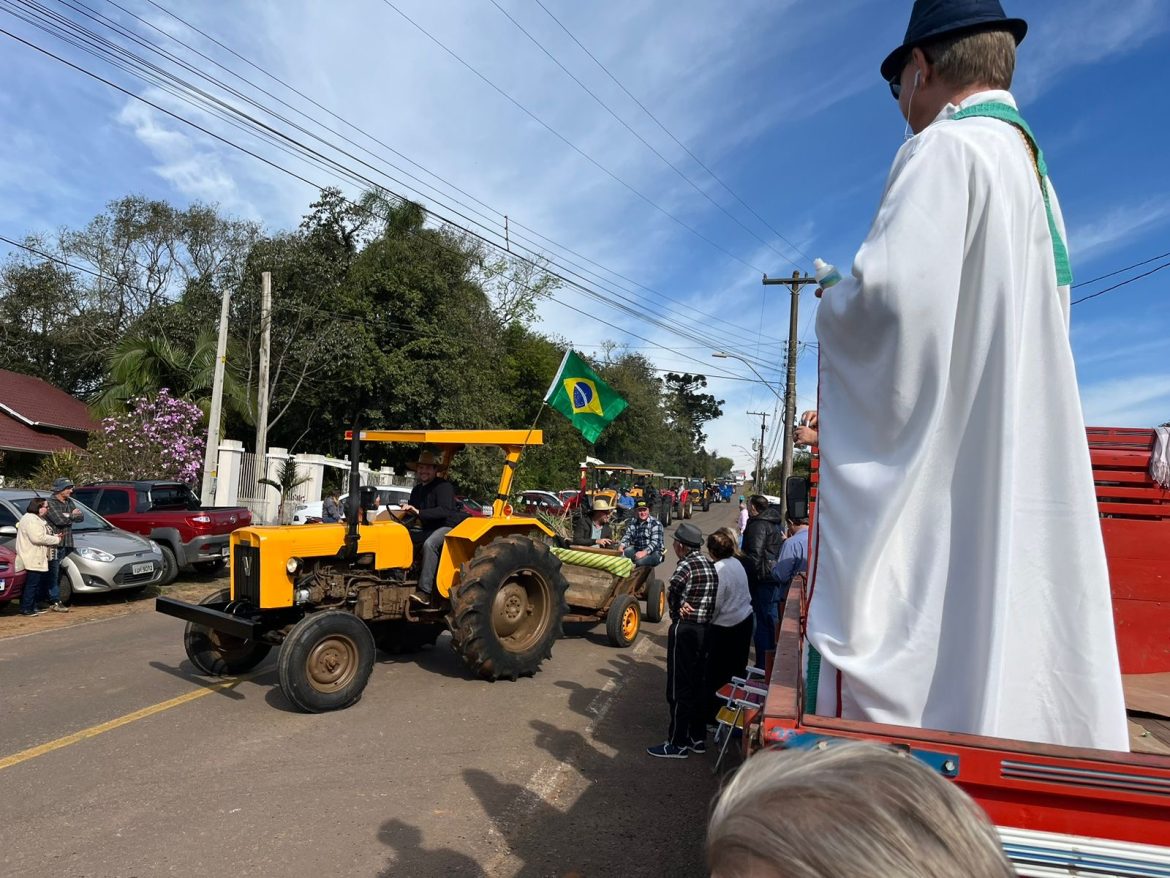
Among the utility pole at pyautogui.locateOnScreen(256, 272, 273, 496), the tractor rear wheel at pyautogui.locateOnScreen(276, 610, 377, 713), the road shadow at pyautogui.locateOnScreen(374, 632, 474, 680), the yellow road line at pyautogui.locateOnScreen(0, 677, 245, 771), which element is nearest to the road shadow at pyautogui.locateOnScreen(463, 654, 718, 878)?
the tractor rear wheel at pyautogui.locateOnScreen(276, 610, 377, 713)

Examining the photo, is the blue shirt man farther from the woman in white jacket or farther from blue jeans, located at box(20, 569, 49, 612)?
blue jeans, located at box(20, 569, 49, 612)

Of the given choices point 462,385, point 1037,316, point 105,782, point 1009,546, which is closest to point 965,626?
point 1009,546

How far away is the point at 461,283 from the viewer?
1014 inches

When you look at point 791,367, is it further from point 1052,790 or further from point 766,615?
point 1052,790

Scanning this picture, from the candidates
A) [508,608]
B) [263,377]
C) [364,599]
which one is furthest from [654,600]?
[263,377]

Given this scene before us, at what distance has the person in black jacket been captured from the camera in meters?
8.09

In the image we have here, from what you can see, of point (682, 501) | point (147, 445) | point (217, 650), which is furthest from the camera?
point (682, 501)

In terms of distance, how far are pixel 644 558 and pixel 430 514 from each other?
126 inches

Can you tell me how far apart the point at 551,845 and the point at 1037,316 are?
3474 millimetres

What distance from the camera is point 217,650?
6.84 meters

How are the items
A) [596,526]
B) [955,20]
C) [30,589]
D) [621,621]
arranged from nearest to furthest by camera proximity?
[955,20]
[621,621]
[30,589]
[596,526]

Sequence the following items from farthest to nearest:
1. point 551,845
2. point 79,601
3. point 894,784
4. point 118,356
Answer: point 118,356 < point 79,601 < point 551,845 < point 894,784

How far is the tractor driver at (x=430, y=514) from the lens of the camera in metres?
7.14

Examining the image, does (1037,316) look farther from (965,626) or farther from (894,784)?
(894,784)
